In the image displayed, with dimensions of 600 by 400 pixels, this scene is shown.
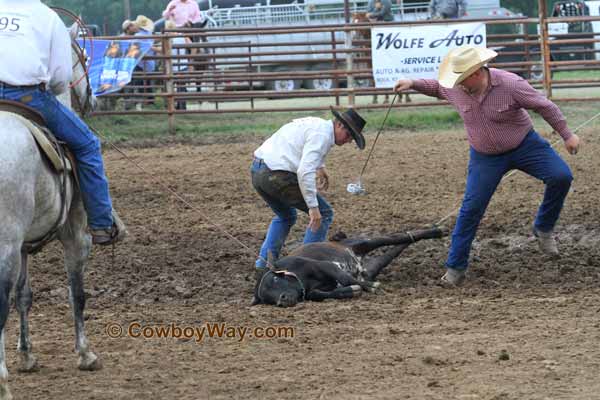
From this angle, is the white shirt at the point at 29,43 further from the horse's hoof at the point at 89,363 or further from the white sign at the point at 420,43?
the white sign at the point at 420,43

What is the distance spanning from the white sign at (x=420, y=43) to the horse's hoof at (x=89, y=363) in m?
11.9

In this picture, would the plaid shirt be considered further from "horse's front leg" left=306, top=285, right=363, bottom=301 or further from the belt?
the belt

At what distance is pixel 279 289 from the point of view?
7.69 m

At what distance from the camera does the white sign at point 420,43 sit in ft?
57.3

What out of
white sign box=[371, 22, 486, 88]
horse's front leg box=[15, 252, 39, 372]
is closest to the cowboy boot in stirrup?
horse's front leg box=[15, 252, 39, 372]

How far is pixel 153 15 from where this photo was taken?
43.7m

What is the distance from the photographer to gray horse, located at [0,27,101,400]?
16.8ft

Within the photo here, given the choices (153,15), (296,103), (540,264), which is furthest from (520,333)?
(153,15)

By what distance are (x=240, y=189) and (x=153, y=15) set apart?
1288 inches

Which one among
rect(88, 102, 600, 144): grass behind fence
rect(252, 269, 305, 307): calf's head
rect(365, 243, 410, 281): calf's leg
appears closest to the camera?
rect(252, 269, 305, 307): calf's head

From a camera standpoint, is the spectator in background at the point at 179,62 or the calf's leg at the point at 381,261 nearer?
the calf's leg at the point at 381,261

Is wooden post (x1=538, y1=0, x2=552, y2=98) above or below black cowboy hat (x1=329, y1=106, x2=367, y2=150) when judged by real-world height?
below

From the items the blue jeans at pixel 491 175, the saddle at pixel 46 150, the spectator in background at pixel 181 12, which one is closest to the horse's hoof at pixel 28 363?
the saddle at pixel 46 150

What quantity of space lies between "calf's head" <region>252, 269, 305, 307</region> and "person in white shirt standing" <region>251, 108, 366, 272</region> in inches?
9.2
